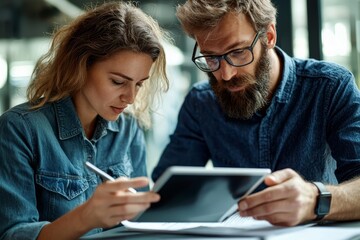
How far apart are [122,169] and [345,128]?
2.31 feet

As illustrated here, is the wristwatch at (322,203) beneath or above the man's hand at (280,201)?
beneath

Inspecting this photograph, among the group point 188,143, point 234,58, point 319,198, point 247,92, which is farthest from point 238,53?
point 319,198

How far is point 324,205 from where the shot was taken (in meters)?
1.49

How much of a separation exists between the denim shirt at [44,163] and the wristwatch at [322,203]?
64 cm

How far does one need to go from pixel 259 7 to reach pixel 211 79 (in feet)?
0.91

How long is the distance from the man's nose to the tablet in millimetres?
518

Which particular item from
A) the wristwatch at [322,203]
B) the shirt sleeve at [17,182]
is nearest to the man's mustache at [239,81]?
the wristwatch at [322,203]

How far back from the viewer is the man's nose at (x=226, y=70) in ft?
6.05

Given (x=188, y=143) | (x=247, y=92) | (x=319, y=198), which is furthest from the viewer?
(x=188, y=143)

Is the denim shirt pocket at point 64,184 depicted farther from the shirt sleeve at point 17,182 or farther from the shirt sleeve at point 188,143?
the shirt sleeve at point 188,143

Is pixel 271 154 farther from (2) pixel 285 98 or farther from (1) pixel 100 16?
(1) pixel 100 16

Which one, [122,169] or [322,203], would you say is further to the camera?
[122,169]

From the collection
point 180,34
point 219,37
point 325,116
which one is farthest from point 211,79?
point 180,34

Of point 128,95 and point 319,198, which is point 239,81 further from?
point 319,198
